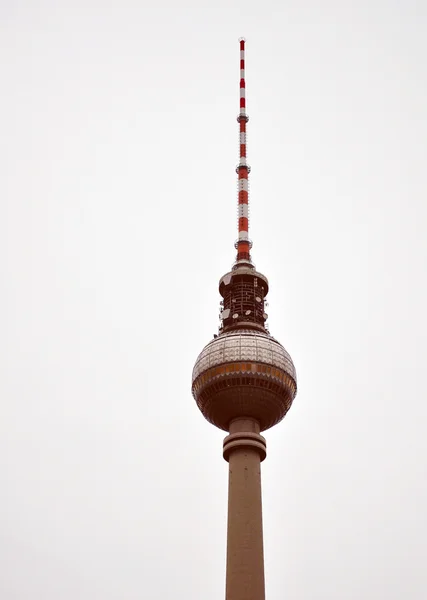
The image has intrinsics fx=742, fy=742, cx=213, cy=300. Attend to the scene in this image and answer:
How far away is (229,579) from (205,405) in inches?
567

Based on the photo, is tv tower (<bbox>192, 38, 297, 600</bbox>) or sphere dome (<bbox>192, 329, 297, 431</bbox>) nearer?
tv tower (<bbox>192, 38, 297, 600</bbox>)

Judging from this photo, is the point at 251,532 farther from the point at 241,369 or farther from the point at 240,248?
the point at 240,248

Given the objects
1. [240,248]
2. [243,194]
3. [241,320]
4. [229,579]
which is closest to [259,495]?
[229,579]

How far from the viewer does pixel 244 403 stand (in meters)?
60.0

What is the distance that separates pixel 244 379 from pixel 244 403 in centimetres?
202

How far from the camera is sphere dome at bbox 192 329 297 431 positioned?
5984 centimetres

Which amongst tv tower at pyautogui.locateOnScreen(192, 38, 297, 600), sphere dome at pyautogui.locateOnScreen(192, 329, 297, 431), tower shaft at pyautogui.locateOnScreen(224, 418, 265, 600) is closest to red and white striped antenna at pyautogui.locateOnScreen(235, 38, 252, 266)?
tv tower at pyautogui.locateOnScreen(192, 38, 297, 600)

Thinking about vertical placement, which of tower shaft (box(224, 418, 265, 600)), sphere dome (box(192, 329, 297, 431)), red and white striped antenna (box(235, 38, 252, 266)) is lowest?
tower shaft (box(224, 418, 265, 600))

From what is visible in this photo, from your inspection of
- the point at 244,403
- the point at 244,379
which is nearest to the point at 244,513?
the point at 244,403

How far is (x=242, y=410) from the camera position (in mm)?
60344

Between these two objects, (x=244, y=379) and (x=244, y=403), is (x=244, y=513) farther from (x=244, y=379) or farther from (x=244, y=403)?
(x=244, y=379)

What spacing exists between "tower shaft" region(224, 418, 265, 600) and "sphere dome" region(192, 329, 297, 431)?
1.42 metres

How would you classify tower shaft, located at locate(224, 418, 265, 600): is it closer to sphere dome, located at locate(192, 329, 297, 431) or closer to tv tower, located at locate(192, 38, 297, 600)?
tv tower, located at locate(192, 38, 297, 600)

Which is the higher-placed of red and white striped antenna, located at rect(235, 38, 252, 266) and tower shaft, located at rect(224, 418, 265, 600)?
red and white striped antenna, located at rect(235, 38, 252, 266)
